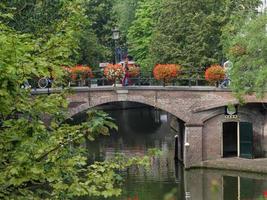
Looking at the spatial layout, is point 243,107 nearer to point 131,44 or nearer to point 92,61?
point 92,61

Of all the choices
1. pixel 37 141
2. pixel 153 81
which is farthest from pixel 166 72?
pixel 37 141

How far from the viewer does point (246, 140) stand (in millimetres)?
32125

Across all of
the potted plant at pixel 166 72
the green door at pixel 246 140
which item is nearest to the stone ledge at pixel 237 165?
the green door at pixel 246 140

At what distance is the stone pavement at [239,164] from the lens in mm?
29142

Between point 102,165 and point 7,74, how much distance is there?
4.80ft

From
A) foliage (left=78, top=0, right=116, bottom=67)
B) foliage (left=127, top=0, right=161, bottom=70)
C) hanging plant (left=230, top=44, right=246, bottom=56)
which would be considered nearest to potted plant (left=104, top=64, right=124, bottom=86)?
hanging plant (left=230, top=44, right=246, bottom=56)

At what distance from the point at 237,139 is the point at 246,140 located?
19.7 inches

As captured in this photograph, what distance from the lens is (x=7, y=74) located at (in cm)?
539

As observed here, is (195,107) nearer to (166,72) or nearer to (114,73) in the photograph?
(166,72)

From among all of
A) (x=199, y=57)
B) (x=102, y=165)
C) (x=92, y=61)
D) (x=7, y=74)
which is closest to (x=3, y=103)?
(x=7, y=74)

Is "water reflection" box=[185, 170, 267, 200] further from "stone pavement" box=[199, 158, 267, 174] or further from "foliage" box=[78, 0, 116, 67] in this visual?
"foliage" box=[78, 0, 116, 67]

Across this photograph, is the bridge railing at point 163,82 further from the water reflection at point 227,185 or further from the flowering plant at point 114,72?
the water reflection at point 227,185

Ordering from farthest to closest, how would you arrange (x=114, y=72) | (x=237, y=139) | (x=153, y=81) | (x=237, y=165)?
(x=153, y=81) → (x=237, y=139) → (x=114, y=72) → (x=237, y=165)

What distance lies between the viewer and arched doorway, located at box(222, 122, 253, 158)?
32.0m
